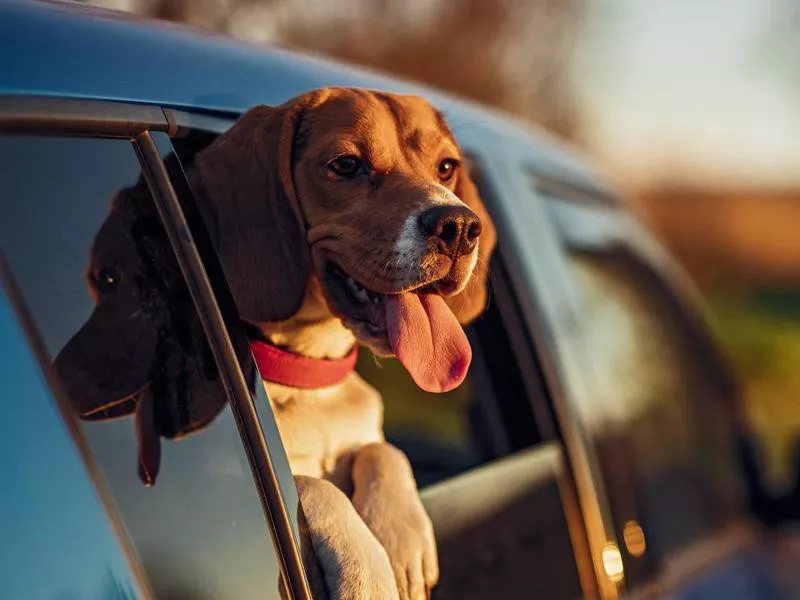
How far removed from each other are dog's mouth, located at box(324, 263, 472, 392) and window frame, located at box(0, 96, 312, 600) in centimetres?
35

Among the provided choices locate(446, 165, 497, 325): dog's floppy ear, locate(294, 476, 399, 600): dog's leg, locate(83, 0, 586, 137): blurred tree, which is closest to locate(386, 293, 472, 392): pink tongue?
locate(446, 165, 497, 325): dog's floppy ear

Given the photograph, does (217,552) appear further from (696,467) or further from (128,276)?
(696,467)

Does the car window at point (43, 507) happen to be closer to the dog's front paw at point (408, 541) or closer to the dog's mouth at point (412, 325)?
the dog's front paw at point (408, 541)

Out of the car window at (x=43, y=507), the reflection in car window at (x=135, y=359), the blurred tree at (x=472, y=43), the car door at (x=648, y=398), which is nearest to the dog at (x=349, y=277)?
the reflection in car window at (x=135, y=359)

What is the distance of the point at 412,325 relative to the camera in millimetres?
2049

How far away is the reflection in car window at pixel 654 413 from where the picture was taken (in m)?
3.09

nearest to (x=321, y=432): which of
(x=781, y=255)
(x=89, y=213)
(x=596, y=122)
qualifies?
(x=89, y=213)

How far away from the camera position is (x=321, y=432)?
2031mm

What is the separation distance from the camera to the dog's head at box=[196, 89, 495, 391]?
198cm

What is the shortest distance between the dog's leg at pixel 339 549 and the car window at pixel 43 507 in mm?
337

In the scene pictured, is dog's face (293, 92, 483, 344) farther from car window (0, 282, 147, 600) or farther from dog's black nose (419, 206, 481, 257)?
car window (0, 282, 147, 600)

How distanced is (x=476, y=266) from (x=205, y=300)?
0.77 m

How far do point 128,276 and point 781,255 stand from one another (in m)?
21.1

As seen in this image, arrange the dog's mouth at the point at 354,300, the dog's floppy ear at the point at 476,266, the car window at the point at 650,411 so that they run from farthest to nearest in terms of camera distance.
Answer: the car window at the point at 650,411
the dog's floppy ear at the point at 476,266
the dog's mouth at the point at 354,300
